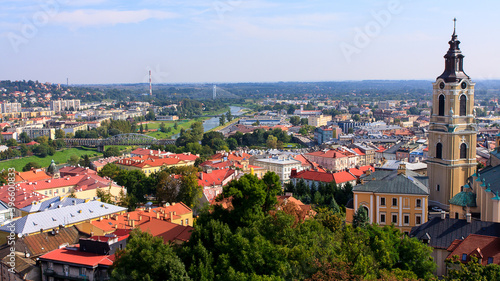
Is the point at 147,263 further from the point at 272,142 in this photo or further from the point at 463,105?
the point at 272,142

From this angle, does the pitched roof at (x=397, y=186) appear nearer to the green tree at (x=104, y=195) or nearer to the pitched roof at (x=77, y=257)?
the pitched roof at (x=77, y=257)

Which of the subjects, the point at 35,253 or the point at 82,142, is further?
the point at 82,142

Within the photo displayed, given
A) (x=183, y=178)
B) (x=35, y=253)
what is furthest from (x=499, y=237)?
(x=183, y=178)

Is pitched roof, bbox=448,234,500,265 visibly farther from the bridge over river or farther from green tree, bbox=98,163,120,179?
the bridge over river

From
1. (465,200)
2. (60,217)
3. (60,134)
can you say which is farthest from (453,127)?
(60,134)

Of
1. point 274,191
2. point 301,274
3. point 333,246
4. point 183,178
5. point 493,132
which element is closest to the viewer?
point 301,274

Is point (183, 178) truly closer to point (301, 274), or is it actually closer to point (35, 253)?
point (35, 253)
